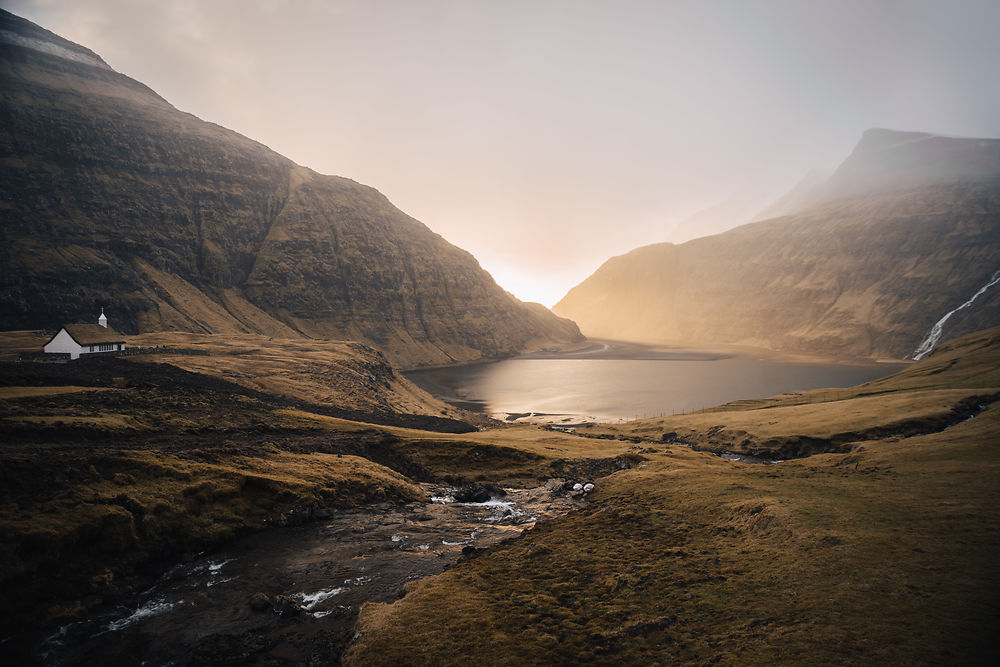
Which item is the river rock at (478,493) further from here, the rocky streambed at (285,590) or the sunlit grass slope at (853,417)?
the sunlit grass slope at (853,417)

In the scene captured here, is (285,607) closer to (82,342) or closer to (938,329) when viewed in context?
(82,342)

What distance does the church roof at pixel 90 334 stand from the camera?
61.4 m

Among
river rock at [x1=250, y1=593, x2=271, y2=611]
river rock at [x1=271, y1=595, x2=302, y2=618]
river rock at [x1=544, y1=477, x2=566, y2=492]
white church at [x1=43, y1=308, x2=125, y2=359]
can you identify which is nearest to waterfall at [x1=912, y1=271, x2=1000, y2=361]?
river rock at [x1=544, y1=477, x2=566, y2=492]

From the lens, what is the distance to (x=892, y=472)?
2538 centimetres

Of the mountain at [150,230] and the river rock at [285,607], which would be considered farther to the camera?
the mountain at [150,230]

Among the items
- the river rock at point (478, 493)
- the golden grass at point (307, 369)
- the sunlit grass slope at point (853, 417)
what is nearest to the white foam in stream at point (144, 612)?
the river rock at point (478, 493)

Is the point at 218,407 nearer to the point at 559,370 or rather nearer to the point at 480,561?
the point at 480,561

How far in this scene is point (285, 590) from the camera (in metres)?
19.3

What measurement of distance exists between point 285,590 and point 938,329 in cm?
23225

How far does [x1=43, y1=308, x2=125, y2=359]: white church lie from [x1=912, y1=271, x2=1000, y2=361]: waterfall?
234 meters

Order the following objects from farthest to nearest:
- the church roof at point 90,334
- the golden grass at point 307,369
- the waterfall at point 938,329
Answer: the waterfall at point 938,329
the church roof at point 90,334
the golden grass at point 307,369

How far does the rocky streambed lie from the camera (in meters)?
15.6

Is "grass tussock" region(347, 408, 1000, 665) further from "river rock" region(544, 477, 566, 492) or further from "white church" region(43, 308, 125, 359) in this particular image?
"white church" region(43, 308, 125, 359)

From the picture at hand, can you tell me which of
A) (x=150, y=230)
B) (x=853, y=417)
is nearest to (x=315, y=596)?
(x=853, y=417)
